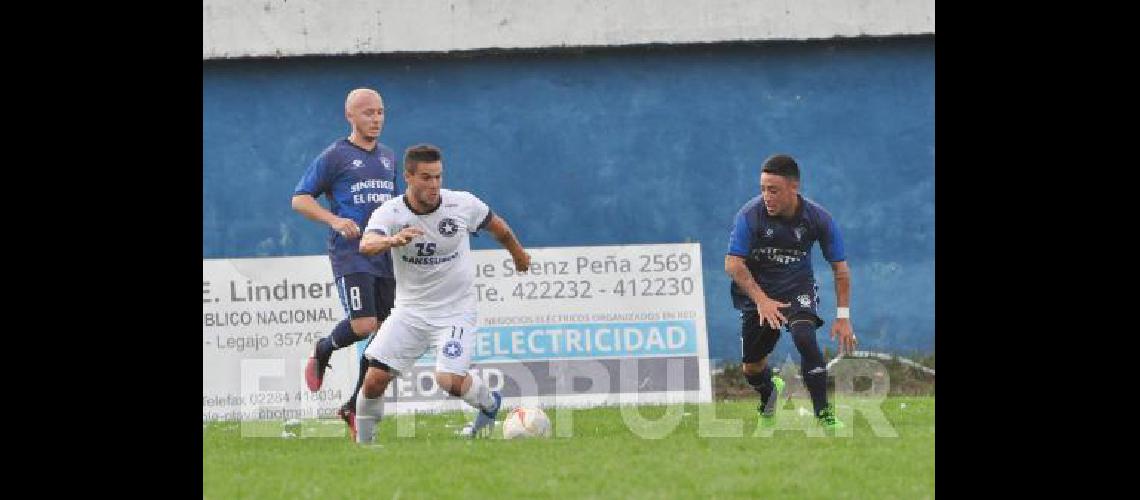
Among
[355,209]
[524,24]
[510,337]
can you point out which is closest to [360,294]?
[355,209]

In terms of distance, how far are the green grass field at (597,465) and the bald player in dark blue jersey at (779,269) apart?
0.60m

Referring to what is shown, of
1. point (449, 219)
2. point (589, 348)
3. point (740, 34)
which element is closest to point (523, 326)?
point (589, 348)

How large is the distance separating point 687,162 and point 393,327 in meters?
6.23

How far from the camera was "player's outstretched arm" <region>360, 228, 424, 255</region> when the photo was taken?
10812 mm

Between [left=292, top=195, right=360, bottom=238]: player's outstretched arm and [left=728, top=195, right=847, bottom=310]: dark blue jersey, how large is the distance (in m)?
2.69

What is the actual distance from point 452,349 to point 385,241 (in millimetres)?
1226

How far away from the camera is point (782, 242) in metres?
12.6

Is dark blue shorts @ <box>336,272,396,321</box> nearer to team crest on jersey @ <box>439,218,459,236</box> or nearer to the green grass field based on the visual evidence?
the green grass field

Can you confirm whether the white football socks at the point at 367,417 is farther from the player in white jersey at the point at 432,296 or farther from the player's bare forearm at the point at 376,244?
the player's bare forearm at the point at 376,244

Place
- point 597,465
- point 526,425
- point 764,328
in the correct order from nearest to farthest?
point 597,465, point 526,425, point 764,328

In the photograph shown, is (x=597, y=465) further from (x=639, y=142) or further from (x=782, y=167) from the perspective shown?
(x=639, y=142)

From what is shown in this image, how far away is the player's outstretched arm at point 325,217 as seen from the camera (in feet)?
40.4

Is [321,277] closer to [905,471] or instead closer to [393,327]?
[393,327]

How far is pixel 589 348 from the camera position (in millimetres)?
16359
